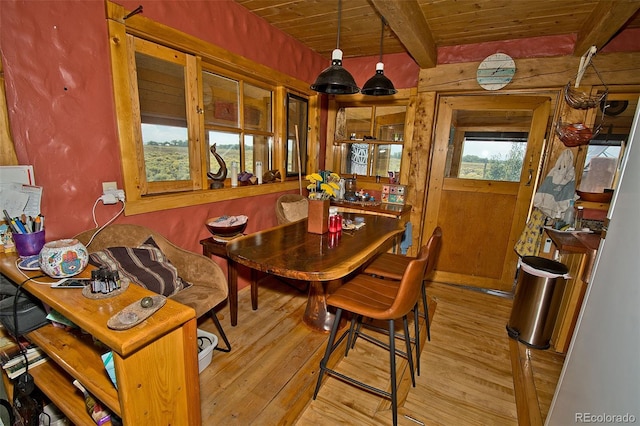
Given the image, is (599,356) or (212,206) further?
(212,206)

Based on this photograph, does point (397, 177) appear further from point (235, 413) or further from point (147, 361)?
point (147, 361)

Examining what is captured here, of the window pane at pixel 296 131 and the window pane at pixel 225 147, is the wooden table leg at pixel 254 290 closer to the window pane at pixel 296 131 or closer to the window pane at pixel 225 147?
the window pane at pixel 225 147

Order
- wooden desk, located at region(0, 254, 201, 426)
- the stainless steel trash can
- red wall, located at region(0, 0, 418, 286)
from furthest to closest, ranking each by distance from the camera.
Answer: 1. the stainless steel trash can
2. red wall, located at region(0, 0, 418, 286)
3. wooden desk, located at region(0, 254, 201, 426)

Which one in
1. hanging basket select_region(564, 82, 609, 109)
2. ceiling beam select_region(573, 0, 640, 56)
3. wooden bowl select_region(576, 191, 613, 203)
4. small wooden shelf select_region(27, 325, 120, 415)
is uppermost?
ceiling beam select_region(573, 0, 640, 56)

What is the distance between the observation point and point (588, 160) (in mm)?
2770

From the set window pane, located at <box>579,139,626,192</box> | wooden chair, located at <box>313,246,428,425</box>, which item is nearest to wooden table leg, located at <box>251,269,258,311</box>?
wooden chair, located at <box>313,246,428,425</box>

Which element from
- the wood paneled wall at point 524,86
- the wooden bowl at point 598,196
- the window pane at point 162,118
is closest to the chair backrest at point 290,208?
the window pane at point 162,118

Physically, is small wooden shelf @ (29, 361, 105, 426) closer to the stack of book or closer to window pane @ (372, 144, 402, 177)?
the stack of book

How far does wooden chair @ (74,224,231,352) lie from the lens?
169 cm

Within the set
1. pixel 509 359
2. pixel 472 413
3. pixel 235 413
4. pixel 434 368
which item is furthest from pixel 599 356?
pixel 235 413

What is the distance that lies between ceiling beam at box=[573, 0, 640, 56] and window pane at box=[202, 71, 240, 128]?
2745mm

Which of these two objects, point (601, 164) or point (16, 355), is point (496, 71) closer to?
point (601, 164)

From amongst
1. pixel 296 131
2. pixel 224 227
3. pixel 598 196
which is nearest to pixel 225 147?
pixel 224 227

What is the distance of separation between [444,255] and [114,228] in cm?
325
